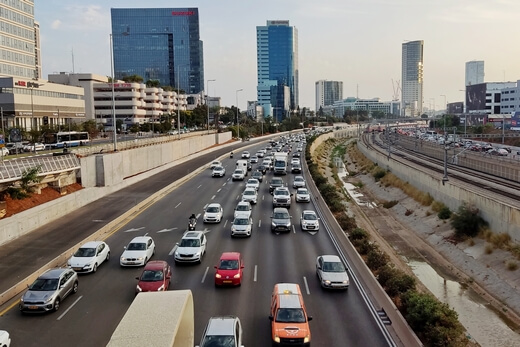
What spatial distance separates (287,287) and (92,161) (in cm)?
3193

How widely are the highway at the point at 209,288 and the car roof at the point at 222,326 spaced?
1.58 meters

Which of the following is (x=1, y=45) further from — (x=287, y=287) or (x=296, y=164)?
(x=287, y=287)

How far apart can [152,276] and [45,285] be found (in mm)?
4184

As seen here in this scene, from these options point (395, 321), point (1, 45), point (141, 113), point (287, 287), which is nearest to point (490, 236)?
point (395, 321)

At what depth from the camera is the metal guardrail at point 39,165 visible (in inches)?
1322

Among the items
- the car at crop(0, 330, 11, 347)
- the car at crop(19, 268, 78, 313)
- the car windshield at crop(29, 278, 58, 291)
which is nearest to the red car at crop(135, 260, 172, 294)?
the car at crop(19, 268, 78, 313)

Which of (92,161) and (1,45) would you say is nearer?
(92,161)

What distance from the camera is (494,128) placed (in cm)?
11994

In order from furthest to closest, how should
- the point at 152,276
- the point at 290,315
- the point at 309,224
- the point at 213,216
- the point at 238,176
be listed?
the point at 238,176
the point at 213,216
the point at 309,224
the point at 152,276
the point at 290,315

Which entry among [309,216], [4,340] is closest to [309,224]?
[309,216]

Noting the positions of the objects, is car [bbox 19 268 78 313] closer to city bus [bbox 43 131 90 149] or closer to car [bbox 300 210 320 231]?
car [bbox 300 210 320 231]

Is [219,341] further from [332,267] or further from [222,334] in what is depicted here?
[332,267]

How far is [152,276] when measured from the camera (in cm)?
2117

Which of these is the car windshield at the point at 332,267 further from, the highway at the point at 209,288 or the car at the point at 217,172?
the car at the point at 217,172
